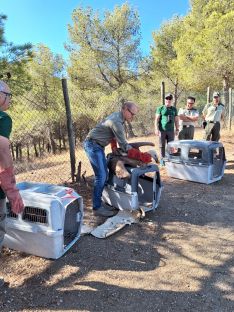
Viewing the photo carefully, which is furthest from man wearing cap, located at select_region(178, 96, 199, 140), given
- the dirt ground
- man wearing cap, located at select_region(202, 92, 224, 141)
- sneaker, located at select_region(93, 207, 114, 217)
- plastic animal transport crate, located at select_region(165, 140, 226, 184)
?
sneaker, located at select_region(93, 207, 114, 217)

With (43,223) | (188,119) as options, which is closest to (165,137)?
(188,119)

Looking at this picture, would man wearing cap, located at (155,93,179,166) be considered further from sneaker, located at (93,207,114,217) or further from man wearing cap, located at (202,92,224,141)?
sneaker, located at (93,207,114,217)

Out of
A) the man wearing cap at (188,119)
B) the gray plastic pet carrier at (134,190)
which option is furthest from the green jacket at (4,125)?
the man wearing cap at (188,119)

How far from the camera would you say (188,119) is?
25.3 ft

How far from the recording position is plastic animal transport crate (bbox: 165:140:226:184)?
629 centimetres

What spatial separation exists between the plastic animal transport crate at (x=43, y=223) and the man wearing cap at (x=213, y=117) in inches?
191

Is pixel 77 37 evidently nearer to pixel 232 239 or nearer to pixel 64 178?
pixel 64 178

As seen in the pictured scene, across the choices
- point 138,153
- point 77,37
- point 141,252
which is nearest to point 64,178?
point 138,153

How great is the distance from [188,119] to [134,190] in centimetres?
352

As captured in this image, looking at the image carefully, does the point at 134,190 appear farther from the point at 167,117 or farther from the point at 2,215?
the point at 167,117

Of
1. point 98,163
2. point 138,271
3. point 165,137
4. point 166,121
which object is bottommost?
point 138,271

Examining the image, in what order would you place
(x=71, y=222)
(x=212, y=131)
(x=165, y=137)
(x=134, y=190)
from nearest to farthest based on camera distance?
(x=71, y=222)
(x=134, y=190)
(x=165, y=137)
(x=212, y=131)

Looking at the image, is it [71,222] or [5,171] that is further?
[71,222]

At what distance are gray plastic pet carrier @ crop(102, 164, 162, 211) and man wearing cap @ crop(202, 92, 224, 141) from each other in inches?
127
